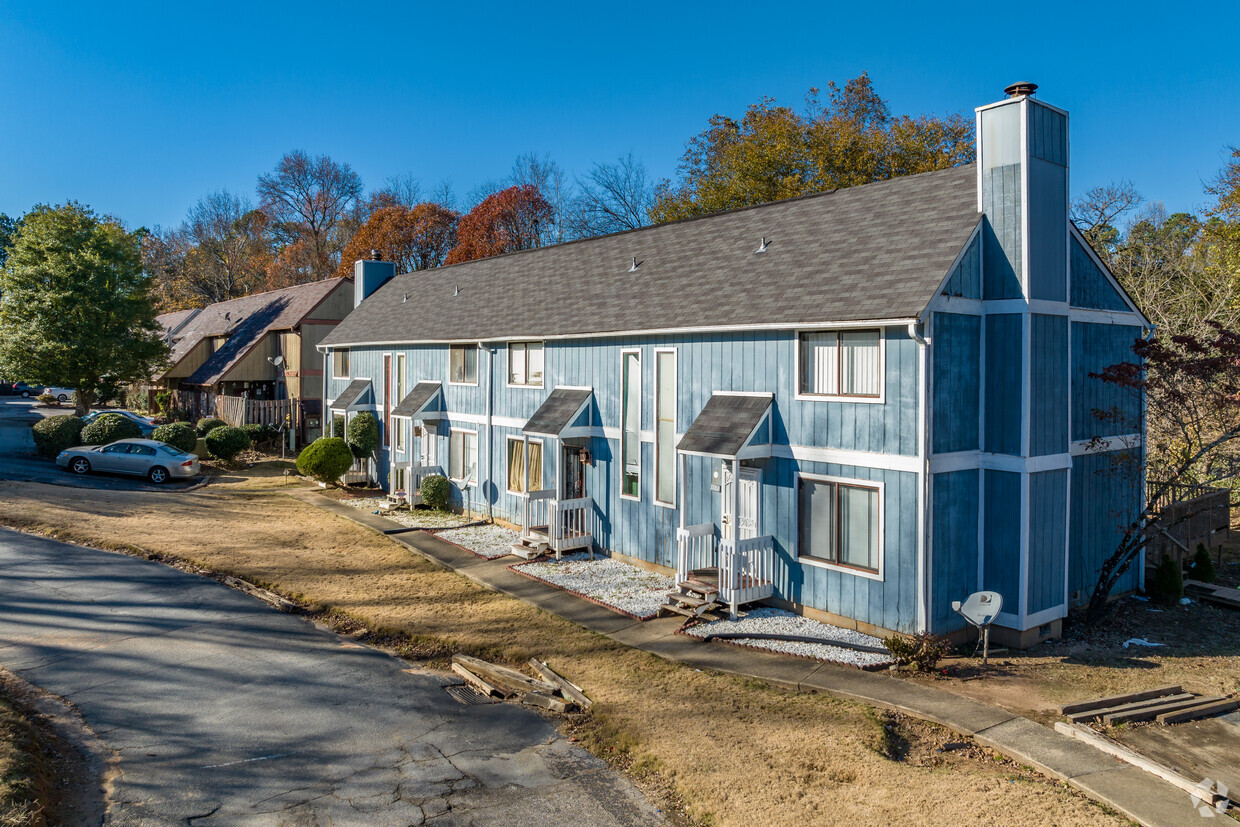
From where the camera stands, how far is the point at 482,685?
35.1ft

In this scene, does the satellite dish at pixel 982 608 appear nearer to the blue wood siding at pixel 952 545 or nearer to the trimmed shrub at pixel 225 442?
the blue wood siding at pixel 952 545

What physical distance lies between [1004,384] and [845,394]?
2465 mm

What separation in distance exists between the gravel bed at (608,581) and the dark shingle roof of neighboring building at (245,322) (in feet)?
80.3

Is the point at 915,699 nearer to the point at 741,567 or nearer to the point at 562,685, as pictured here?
the point at 741,567

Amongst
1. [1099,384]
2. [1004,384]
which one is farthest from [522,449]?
[1099,384]

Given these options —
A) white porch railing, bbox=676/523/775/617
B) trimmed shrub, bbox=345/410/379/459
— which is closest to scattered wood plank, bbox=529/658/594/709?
white porch railing, bbox=676/523/775/617

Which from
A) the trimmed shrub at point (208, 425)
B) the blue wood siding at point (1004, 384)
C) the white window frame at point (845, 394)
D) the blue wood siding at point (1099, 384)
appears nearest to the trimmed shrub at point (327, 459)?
the trimmed shrub at point (208, 425)

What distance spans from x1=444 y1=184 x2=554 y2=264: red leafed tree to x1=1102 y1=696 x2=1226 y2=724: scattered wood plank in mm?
42898

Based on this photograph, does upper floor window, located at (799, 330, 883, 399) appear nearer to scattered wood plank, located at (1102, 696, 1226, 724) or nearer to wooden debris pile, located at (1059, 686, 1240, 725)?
wooden debris pile, located at (1059, 686, 1240, 725)

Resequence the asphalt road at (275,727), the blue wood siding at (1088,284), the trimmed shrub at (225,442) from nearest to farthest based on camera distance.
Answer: the asphalt road at (275,727) < the blue wood siding at (1088,284) < the trimmed shrub at (225,442)

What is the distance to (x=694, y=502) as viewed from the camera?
1513 centimetres

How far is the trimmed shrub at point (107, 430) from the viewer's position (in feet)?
96.0

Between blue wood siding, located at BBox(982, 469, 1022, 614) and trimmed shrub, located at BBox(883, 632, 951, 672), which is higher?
blue wood siding, located at BBox(982, 469, 1022, 614)

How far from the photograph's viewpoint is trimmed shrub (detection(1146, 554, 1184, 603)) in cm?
1506
